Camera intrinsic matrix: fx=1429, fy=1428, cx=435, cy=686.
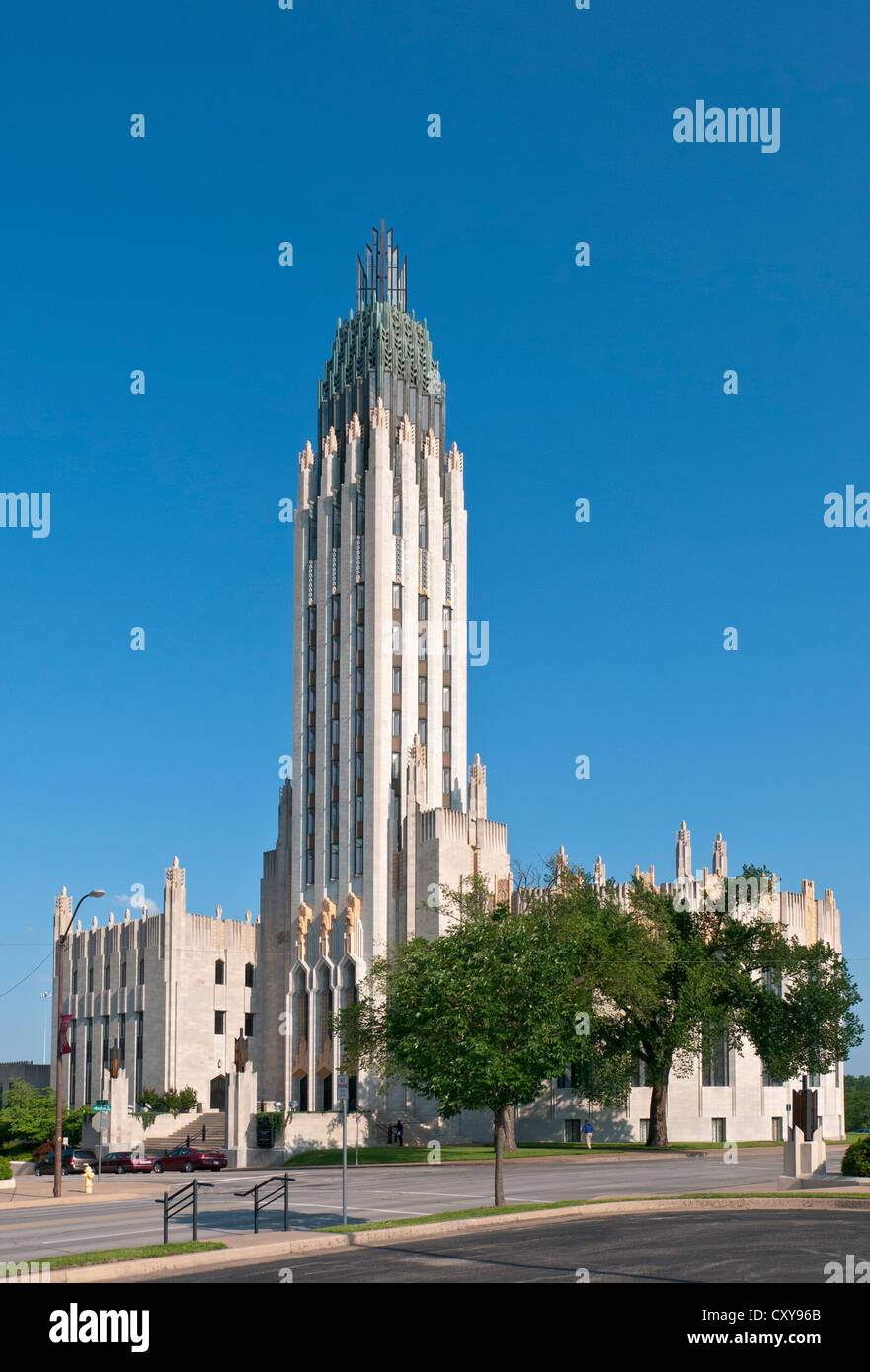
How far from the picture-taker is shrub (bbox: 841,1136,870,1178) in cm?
3641

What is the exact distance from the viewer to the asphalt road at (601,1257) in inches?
813

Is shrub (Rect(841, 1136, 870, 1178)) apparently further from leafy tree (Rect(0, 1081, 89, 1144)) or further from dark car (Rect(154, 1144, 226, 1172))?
leafy tree (Rect(0, 1081, 89, 1144))

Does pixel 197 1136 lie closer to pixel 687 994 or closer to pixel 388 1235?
pixel 687 994

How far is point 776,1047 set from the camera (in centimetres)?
6631

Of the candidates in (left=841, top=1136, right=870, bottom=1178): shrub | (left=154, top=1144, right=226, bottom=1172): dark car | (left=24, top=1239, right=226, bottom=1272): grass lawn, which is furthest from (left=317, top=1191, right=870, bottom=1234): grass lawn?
(left=154, top=1144, right=226, bottom=1172): dark car

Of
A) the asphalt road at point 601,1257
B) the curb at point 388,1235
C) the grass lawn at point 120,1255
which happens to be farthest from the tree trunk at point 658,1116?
the grass lawn at point 120,1255

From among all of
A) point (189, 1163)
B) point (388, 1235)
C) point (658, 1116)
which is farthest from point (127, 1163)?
point (388, 1235)

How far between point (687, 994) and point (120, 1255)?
41.2 metres

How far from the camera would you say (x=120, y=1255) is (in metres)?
22.6

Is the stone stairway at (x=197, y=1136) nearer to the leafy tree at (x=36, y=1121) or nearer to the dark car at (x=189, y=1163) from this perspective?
the leafy tree at (x=36, y=1121)

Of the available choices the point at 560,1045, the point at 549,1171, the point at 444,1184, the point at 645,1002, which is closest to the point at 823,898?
the point at 645,1002

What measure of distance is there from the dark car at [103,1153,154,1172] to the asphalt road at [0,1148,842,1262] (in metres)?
2.03
